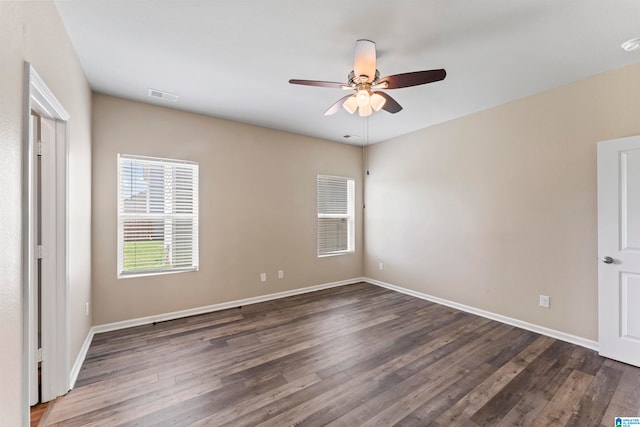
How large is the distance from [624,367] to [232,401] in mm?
3355

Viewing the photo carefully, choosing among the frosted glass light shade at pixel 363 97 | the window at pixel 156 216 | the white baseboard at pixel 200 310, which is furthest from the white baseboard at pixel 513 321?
the window at pixel 156 216

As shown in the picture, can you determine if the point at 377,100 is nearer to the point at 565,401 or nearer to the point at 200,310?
the point at 565,401

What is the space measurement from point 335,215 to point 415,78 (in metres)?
3.32

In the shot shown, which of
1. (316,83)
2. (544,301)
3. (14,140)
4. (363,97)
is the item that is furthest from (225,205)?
(544,301)

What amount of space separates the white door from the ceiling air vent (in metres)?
4.48

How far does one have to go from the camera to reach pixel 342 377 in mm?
2230

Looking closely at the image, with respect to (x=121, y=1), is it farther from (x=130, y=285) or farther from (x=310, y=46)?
(x=130, y=285)

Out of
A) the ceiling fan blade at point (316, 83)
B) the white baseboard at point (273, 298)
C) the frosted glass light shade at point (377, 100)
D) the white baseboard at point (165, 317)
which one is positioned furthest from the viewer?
the white baseboard at point (273, 298)

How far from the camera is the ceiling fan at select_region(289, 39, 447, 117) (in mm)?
1949

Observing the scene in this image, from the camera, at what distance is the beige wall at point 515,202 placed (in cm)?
269

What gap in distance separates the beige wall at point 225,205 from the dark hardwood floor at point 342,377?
455 millimetres

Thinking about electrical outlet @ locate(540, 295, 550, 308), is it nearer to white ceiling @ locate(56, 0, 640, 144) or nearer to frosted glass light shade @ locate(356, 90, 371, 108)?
white ceiling @ locate(56, 0, 640, 144)

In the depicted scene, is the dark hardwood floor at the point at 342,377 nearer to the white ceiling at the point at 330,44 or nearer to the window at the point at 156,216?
the window at the point at 156,216

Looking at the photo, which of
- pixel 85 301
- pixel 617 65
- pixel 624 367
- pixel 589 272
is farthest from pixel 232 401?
pixel 617 65
